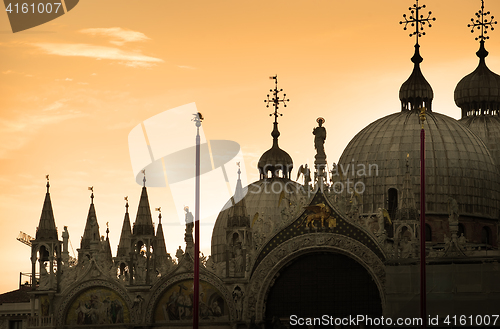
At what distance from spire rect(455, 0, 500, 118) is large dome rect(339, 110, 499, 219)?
660 centimetres

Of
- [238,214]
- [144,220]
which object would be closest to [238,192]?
[238,214]

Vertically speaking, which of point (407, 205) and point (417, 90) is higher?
point (417, 90)

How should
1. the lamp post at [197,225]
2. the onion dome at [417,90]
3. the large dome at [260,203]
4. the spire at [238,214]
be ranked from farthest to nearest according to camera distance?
the large dome at [260,203] < the onion dome at [417,90] < the spire at [238,214] < the lamp post at [197,225]

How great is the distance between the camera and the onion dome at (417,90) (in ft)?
206

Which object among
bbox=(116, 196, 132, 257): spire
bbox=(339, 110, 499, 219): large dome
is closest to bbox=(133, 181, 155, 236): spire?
bbox=(339, 110, 499, 219): large dome

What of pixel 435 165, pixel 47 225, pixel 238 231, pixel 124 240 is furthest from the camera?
pixel 124 240

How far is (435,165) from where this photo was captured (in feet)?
196

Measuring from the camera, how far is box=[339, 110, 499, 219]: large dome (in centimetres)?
5944

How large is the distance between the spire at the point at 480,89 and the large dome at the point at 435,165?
660 centimetres

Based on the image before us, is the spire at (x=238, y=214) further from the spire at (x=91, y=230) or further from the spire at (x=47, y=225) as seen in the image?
the spire at (x=47, y=225)

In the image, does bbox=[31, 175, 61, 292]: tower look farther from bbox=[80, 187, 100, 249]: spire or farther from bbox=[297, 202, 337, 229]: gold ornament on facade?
bbox=[297, 202, 337, 229]: gold ornament on facade

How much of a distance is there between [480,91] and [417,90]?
253 inches

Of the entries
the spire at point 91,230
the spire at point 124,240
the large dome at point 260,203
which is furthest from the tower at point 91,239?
the large dome at point 260,203

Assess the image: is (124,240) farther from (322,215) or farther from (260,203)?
(322,215)
